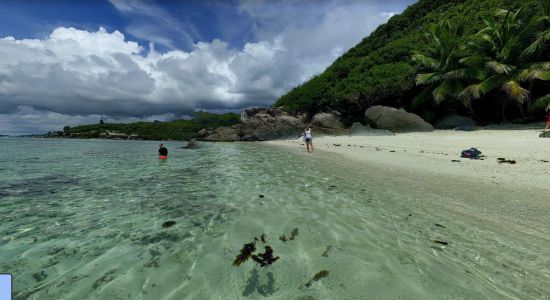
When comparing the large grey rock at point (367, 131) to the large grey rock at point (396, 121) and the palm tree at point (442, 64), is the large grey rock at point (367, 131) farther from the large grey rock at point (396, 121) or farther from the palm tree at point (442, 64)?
the palm tree at point (442, 64)

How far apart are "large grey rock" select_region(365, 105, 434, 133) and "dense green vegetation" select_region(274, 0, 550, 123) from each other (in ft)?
8.62

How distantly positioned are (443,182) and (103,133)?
429ft

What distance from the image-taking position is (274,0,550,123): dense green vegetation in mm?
22859

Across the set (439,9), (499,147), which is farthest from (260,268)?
(439,9)

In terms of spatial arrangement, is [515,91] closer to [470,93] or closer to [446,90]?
[470,93]

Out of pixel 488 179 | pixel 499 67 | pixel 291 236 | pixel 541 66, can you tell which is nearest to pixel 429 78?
pixel 499 67

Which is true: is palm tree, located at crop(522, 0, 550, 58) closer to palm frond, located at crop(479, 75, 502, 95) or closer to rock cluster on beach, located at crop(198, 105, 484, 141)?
palm frond, located at crop(479, 75, 502, 95)

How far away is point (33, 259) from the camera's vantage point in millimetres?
4012

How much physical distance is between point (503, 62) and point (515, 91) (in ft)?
16.5

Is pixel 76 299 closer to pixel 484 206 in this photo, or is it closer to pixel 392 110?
pixel 484 206

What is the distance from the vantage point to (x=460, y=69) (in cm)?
2559

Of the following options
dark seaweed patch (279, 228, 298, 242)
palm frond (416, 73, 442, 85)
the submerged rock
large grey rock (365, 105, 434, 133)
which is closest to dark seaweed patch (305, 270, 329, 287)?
dark seaweed patch (279, 228, 298, 242)

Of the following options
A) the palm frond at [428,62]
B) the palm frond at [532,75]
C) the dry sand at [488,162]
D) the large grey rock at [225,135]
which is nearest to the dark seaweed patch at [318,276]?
the dry sand at [488,162]

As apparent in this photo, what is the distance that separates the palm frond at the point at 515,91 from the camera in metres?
20.8
